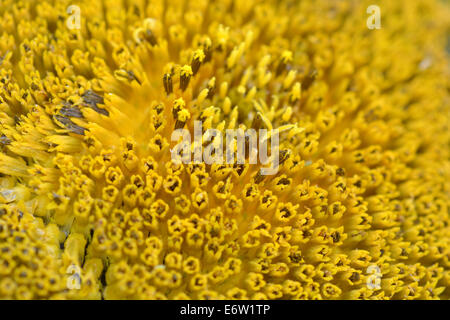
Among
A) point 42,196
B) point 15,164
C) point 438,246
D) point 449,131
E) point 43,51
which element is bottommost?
point 438,246

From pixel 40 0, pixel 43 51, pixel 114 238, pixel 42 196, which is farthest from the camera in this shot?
pixel 40 0

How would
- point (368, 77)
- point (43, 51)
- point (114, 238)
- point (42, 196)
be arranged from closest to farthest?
1. point (114, 238)
2. point (42, 196)
3. point (43, 51)
4. point (368, 77)

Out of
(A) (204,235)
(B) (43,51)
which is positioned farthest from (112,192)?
(B) (43,51)

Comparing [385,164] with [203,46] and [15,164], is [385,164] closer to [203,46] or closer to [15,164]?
[203,46]

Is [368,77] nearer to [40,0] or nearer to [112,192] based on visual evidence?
[112,192]

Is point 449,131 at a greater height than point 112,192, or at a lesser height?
greater

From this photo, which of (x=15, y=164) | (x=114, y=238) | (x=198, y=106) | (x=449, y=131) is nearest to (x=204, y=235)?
(x=114, y=238)

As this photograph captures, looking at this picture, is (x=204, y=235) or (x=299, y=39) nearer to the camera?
(x=204, y=235)
